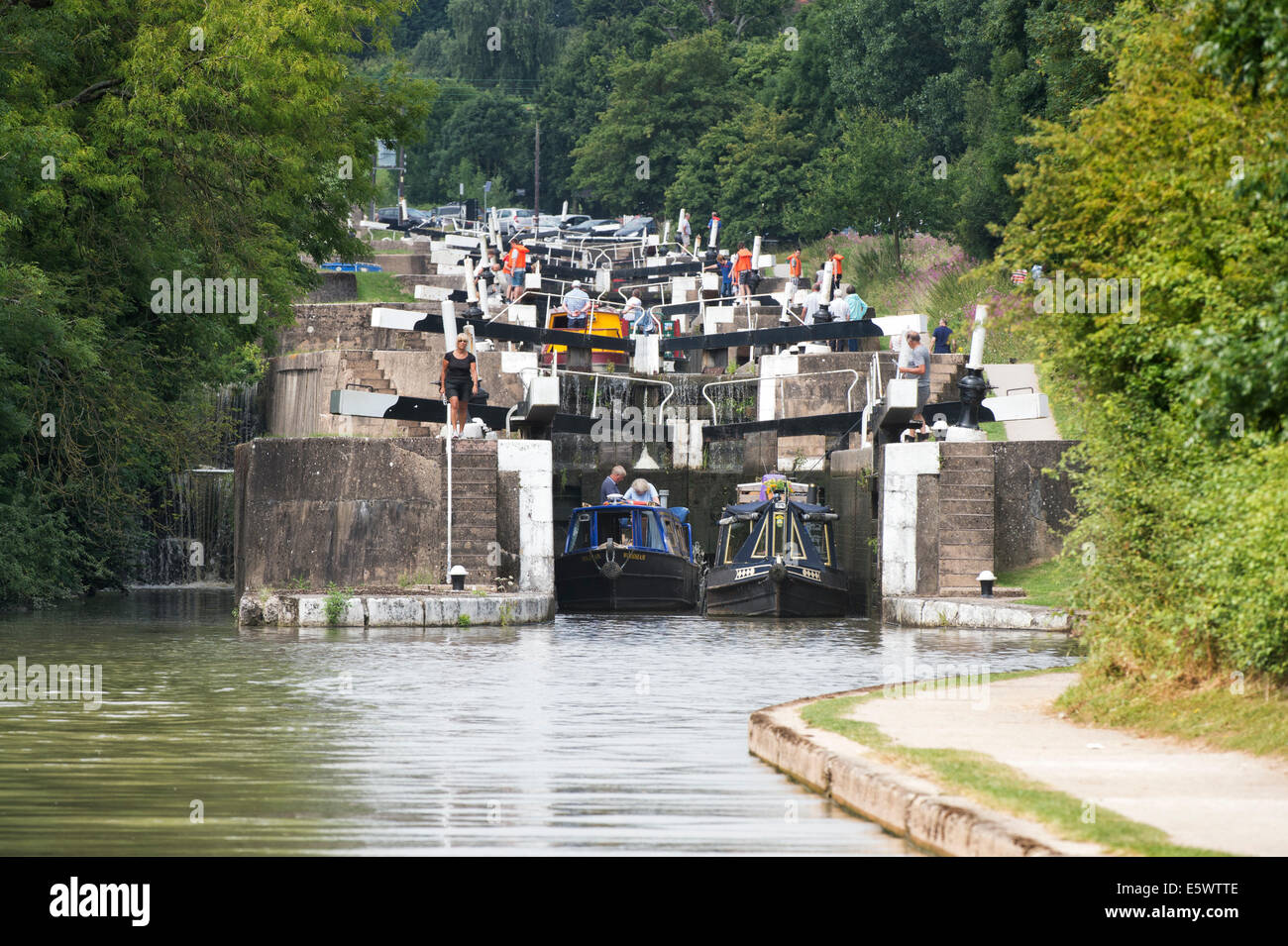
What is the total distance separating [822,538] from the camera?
3309cm

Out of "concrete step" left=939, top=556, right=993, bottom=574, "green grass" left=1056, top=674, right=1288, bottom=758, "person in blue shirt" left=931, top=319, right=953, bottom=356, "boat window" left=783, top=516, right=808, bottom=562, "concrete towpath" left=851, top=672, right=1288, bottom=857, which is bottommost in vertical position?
"concrete towpath" left=851, top=672, right=1288, bottom=857

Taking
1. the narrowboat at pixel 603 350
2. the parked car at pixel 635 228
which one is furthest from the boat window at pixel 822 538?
the parked car at pixel 635 228

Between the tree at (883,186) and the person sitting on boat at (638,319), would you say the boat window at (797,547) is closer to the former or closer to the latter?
the person sitting on boat at (638,319)

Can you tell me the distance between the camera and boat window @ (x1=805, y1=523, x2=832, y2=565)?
32.8 meters

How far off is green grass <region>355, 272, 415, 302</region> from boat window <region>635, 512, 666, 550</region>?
2887 centimetres

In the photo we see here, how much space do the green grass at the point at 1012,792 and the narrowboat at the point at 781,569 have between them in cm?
1790

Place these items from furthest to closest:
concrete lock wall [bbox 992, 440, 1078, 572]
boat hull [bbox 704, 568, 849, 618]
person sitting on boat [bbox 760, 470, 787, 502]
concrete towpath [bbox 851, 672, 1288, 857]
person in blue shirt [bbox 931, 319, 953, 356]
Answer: person in blue shirt [bbox 931, 319, 953, 356], person sitting on boat [bbox 760, 470, 787, 502], boat hull [bbox 704, 568, 849, 618], concrete lock wall [bbox 992, 440, 1078, 572], concrete towpath [bbox 851, 672, 1288, 857]

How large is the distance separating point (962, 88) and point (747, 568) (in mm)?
43552

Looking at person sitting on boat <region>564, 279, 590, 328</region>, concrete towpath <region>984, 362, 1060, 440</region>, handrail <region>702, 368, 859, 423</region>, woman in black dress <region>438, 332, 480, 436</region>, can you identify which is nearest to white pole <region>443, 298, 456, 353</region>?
woman in black dress <region>438, 332, 480, 436</region>

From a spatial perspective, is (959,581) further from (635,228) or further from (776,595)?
(635,228)

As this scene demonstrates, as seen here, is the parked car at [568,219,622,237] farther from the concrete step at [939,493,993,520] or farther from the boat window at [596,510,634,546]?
the concrete step at [939,493,993,520]

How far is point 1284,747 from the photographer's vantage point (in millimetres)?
11000
